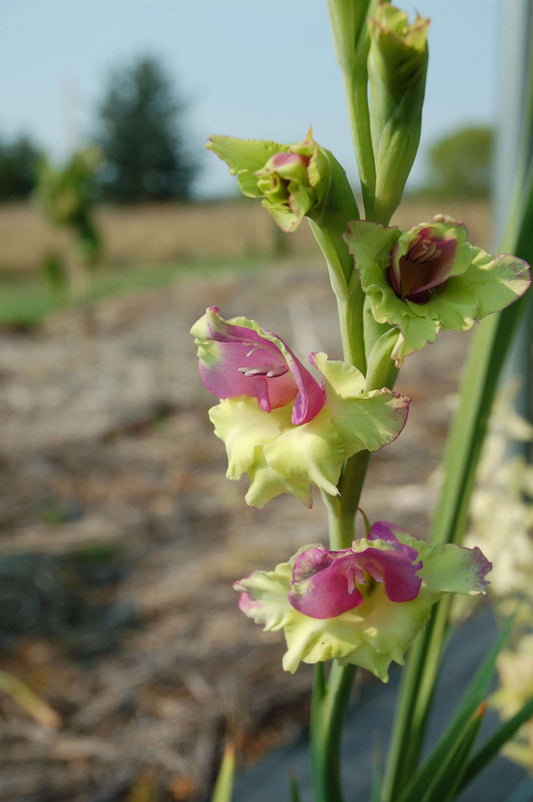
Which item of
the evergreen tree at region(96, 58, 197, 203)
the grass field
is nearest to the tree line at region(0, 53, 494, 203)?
the evergreen tree at region(96, 58, 197, 203)

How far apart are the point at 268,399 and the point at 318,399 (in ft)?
0.11

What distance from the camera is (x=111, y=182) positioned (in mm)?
22297

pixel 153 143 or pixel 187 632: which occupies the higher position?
pixel 187 632

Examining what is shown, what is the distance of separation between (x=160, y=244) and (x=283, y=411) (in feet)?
33.0

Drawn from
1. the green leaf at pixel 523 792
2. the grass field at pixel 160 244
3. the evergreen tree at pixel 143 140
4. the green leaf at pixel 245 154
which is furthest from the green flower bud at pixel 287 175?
the evergreen tree at pixel 143 140

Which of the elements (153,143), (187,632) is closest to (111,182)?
(153,143)

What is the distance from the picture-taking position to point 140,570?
1842mm

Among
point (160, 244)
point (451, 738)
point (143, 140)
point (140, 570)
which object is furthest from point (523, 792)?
point (143, 140)

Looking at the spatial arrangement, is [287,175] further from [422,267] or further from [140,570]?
[140,570]

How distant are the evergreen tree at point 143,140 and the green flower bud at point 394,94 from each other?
75.6 ft

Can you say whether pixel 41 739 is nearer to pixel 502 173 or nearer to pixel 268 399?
pixel 268 399

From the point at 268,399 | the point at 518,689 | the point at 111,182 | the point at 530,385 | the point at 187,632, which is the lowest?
the point at 111,182

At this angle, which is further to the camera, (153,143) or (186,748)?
(153,143)

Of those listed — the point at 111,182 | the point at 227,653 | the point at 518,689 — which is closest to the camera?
the point at 518,689
